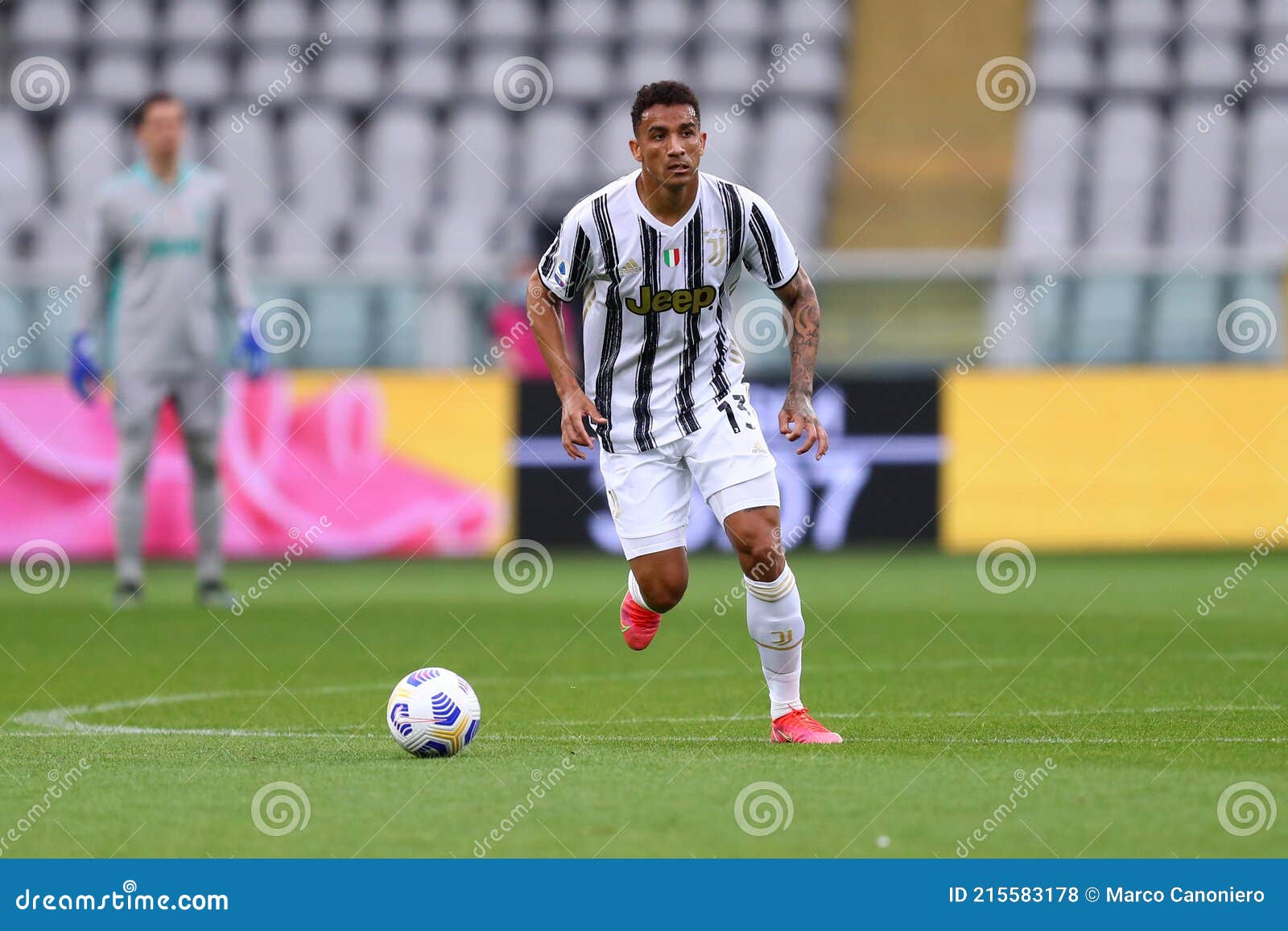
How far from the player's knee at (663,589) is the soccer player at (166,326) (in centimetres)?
538

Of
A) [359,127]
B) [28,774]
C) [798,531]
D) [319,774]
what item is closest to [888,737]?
[319,774]

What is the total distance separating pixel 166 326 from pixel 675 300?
582 centimetres

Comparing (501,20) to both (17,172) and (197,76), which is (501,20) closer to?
(197,76)

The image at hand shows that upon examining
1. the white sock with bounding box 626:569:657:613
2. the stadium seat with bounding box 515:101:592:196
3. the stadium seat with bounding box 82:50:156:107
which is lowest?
the white sock with bounding box 626:569:657:613

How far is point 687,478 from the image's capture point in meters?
6.31

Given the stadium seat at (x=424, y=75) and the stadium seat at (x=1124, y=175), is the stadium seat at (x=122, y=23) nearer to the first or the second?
the stadium seat at (x=424, y=75)

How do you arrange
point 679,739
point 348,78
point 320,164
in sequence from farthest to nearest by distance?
1. point 348,78
2. point 320,164
3. point 679,739

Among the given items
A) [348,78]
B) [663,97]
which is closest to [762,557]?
[663,97]

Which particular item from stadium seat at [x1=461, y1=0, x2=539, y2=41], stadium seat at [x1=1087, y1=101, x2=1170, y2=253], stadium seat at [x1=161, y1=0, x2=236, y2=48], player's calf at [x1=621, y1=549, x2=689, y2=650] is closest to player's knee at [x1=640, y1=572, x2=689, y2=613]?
player's calf at [x1=621, y1=549, x2=689, y2=650]

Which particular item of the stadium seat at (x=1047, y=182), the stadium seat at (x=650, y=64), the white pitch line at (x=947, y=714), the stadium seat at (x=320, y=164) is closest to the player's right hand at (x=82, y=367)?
the white pitch line at (x=947, y=714)

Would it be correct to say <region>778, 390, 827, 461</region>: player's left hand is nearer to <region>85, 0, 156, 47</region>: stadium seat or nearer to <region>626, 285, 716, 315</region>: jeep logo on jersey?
<region>626, 285, 716, 315</region>: jeep logo on jersey

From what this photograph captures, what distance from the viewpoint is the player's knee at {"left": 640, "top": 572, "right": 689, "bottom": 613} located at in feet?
20.4

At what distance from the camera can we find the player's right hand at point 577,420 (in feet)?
19.2
